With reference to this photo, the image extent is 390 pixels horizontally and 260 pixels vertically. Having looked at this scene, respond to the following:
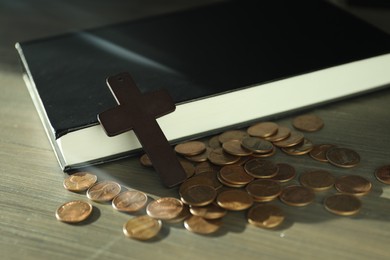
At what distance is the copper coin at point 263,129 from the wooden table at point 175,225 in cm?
3

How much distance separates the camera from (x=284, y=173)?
73cm

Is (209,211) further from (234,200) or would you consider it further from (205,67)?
(205,67)

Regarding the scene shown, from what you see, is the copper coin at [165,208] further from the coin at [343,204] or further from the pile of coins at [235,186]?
the coin at [343,204]

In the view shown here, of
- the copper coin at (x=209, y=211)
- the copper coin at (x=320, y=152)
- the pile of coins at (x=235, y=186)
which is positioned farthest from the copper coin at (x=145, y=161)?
the copper coin at (x=320, y=152)

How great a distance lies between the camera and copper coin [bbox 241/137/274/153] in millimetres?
752

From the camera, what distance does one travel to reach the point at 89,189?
0.71m

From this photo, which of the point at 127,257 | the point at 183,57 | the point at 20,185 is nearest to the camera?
the point at 127,257

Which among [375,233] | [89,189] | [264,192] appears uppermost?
[89,189]

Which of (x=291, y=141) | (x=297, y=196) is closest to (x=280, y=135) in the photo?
(x=291, y=141)

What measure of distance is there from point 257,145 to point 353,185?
13cm

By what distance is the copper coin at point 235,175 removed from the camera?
706 mm

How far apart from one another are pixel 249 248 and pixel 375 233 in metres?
0.14

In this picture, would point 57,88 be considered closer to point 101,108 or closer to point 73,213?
point 101,108

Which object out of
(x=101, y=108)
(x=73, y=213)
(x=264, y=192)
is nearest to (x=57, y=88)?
(x=101, y=108)
